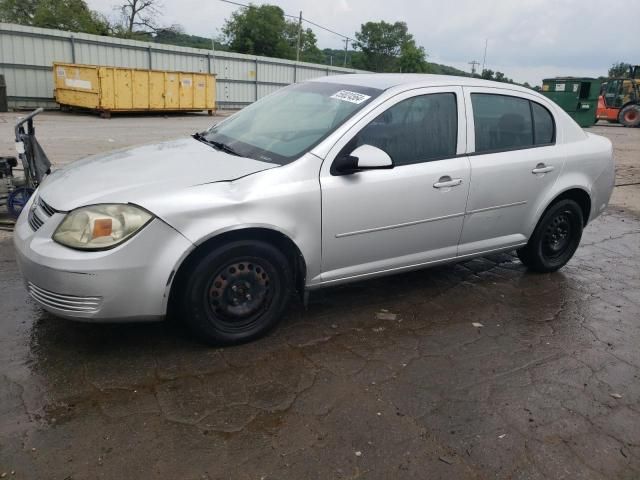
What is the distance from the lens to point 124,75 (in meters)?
20.6

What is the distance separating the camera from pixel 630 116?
28375mm

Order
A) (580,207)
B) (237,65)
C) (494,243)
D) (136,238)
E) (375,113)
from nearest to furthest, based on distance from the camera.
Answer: (136,238) < (375,113) < (494,243) < (580,207) < (237,65)

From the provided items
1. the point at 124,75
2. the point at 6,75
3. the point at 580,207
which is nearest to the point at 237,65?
the point at 124,75

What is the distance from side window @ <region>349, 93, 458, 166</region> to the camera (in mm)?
3650

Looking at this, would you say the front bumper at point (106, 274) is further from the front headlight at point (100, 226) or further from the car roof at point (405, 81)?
the car roof at point (405, 81)

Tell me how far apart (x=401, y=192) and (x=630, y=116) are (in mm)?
29754

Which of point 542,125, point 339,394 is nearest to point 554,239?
point 542,125

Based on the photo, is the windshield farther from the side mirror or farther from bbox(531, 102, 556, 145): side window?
bbox(531, 102, 556, 145): side window

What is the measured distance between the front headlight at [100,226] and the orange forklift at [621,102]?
31073 mm

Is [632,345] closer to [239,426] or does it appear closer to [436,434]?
[436,434]

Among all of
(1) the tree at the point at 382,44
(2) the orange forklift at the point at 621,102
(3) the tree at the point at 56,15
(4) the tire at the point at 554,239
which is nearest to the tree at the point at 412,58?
(1) the tree at the point at 382,44

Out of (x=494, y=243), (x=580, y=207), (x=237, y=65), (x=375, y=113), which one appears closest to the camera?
(x=375, y=113)

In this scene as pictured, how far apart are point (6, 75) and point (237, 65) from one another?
36.2ft

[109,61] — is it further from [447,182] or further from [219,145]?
[447,182]
